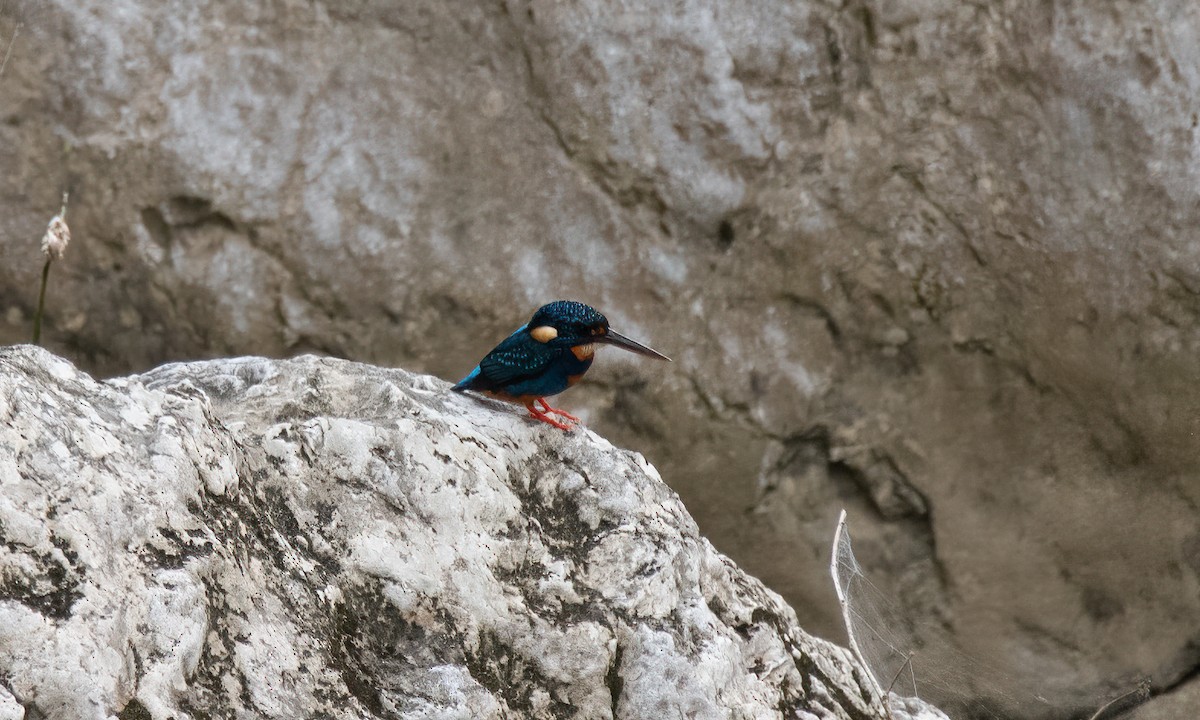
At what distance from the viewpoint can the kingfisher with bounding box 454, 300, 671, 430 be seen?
3.24m

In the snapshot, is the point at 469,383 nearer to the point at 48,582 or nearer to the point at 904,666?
the point at 904,666

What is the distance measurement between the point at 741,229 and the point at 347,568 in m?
3.17

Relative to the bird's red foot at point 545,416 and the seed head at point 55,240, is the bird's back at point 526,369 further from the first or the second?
the seed head at point 55,240

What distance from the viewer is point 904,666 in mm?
3074

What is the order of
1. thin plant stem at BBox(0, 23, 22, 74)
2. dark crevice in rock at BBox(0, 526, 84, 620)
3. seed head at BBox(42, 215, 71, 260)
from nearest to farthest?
dark crevice in rock at BBox(0, 526, 84, 620), seed head at BBox(42, 215, 71, 260), thin plant stem at BBox(0, 23, 22, 74)

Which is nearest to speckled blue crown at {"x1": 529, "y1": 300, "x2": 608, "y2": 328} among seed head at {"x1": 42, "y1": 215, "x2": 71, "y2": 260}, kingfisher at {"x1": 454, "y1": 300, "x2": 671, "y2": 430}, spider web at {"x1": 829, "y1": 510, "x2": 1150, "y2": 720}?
kingfisher at {"x1": 454, "y1": 300, "x2": 671, "y2": 430}

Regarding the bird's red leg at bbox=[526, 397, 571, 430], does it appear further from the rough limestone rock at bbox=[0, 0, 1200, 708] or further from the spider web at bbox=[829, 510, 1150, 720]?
the rough limestone rock at bbox=[0, 0, 1200, 708]

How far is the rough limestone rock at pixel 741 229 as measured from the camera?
16.1 feet

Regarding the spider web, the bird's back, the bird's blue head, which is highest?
the bird's blue head

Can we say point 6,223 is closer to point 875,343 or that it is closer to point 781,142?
point 781,142

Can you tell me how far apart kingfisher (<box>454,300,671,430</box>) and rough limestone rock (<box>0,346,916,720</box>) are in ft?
0.29

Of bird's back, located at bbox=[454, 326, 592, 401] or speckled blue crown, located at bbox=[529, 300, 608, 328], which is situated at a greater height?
speckled blue crown, located at bbox=[529, 300, 608, 328]

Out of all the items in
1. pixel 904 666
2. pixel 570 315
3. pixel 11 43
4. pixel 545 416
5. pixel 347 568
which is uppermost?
pixel 11 43

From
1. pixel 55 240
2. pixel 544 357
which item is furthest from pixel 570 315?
pixel 55 240
